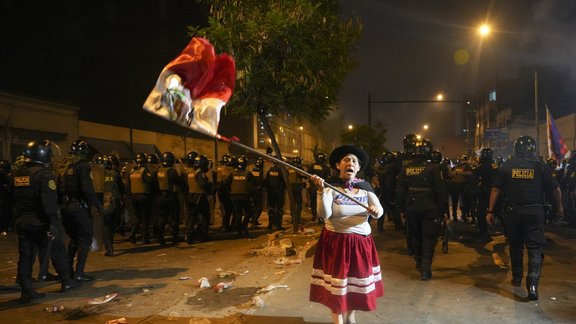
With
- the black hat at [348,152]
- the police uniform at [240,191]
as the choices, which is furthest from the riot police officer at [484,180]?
the black hat at [348,152]

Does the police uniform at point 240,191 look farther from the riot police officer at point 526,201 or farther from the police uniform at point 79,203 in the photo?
the riot police officer at point 526,201

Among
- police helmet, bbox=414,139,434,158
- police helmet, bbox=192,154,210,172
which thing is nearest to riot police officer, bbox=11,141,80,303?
police helmet, bbox=192,154,210,172

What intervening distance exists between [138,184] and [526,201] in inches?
314

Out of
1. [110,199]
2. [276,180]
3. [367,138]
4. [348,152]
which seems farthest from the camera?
[367,138]

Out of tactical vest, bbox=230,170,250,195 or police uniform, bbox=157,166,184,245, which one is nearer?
police uniform, bbox=157,166,184,245

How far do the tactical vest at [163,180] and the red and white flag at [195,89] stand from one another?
654 cm

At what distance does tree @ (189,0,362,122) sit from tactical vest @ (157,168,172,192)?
2.51 metres

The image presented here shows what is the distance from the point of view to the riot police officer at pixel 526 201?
563 centimetres

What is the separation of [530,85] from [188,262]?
56587mm

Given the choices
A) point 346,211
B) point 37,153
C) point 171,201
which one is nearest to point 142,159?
point 171,201

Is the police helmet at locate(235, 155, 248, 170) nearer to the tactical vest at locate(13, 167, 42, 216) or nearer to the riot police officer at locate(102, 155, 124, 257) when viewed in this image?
the riot police officer at locate(102, 155, 124, 257)

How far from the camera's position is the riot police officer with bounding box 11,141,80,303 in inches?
238

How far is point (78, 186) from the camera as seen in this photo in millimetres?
6887

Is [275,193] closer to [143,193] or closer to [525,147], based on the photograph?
[143,193]
